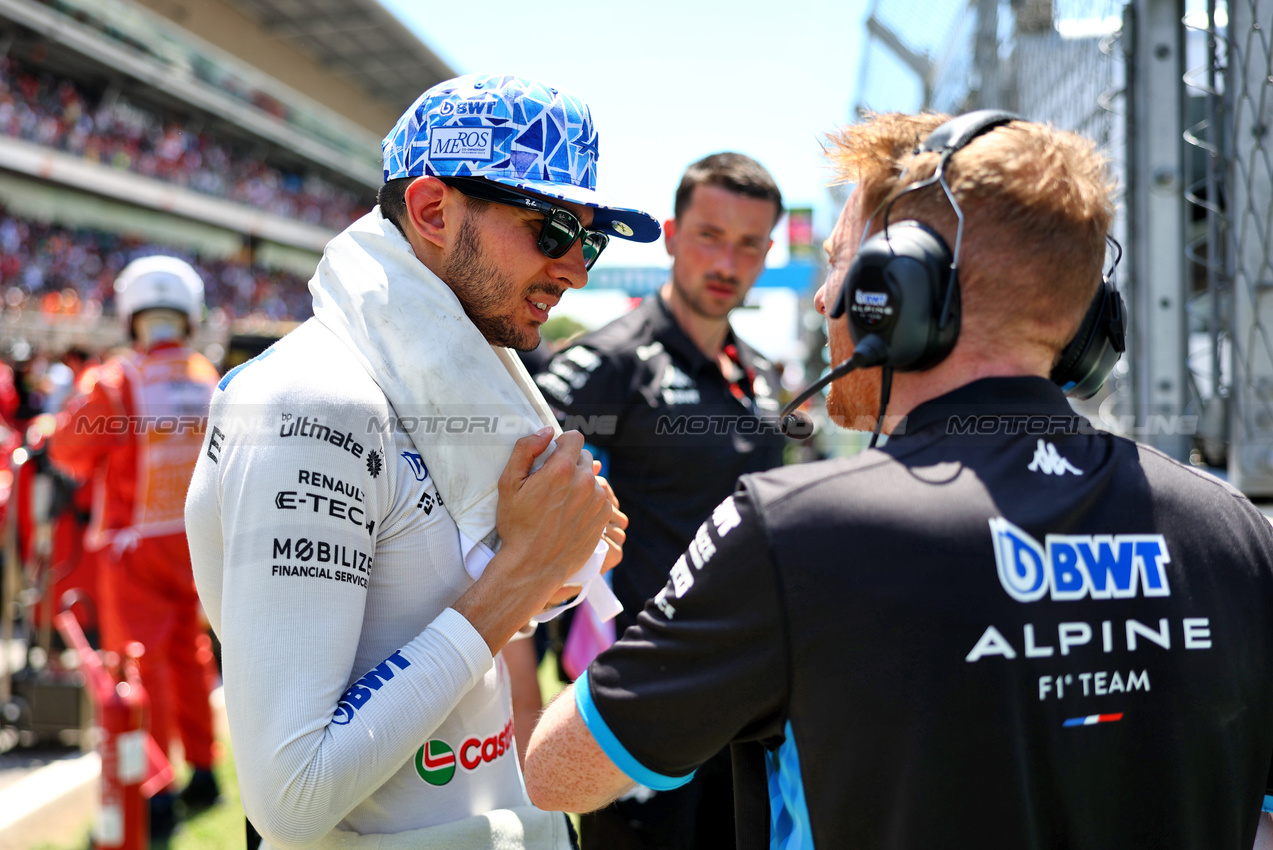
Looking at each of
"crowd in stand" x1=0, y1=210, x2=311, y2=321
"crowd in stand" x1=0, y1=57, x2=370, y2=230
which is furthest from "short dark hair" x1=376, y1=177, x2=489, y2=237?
"crowd in stand" x1=0, y1=57, x2=370, y2=230

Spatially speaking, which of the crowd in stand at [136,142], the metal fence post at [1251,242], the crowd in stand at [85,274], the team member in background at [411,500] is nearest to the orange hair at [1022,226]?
the team member in background at [411,500]

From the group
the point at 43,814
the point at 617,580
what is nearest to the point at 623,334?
the point at 617,580

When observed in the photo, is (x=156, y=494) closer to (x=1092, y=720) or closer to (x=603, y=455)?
(x=603, y=455)

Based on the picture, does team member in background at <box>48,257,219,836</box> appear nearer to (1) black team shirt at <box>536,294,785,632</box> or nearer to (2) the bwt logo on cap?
(1) black team shirt at <box>536,294,785,632</box>

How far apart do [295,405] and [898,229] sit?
2.85ft

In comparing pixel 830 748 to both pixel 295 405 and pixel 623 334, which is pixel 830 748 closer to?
pixel 295 405

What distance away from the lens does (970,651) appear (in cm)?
99

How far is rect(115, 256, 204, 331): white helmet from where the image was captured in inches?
163

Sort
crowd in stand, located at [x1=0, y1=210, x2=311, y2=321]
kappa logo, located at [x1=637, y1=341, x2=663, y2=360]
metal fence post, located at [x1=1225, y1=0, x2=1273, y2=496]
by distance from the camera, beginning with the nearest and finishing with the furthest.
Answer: metal fence post, located at [x1=1225, y1=0, x2=1273, y2=496] < kappa logo, located at [x1=637, y1=341, x2=663, y2=360] < crowd in stand, located at [x1=0, y1=210, x2=311, y2=321]

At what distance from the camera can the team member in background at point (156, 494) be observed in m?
3.97

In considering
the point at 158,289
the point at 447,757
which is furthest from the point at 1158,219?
the point at 158,289

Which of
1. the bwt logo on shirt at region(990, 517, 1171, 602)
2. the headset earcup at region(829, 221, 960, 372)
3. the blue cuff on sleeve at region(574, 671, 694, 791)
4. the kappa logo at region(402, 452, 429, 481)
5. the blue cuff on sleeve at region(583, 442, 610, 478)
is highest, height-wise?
the blue cuff on sleeve at region(583, 442, 610, 478)

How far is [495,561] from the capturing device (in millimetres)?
1334

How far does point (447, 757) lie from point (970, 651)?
2.65 feet
